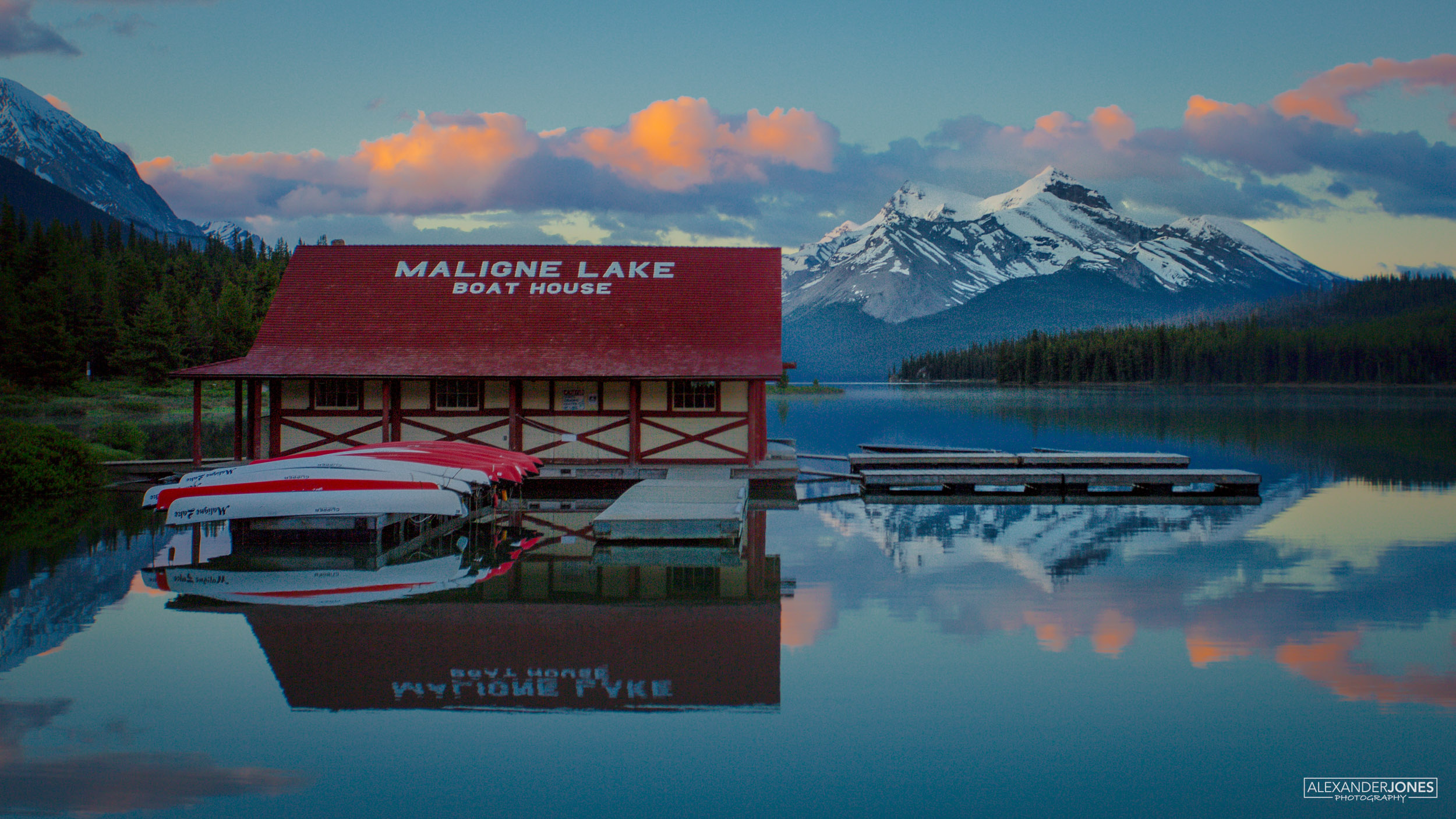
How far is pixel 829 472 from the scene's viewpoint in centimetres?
2603

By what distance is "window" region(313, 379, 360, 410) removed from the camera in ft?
74.0

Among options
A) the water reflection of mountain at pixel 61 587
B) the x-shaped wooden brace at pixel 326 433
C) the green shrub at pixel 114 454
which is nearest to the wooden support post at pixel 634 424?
the x-shaped wooden brace at pixel 326 433

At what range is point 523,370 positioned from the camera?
21609 millimetres

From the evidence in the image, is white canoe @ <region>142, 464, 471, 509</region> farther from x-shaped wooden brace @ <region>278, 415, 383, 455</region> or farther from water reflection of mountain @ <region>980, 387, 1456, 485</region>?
water reflection of mountain @ <region>980, 387, 1456, 485</region>

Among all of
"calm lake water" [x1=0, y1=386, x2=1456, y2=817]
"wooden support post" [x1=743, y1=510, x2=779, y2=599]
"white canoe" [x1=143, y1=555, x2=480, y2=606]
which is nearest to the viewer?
"calm lake water" [x1=0, y1=386, x2=1456, y2=817]

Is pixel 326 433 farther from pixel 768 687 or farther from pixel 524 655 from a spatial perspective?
pixel 768 687

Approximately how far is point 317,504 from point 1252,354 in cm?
12116

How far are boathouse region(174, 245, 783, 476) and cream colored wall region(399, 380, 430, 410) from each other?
0.10 ft

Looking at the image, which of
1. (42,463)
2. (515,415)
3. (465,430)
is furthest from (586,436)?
(42,463)

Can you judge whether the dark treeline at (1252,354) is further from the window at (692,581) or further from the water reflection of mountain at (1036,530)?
the window at (692,581)

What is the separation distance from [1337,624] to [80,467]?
Answer: 72.8 ft

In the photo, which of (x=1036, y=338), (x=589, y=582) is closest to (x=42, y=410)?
(x=589, y=582)

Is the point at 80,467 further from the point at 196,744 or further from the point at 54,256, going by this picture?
the point at 54,256

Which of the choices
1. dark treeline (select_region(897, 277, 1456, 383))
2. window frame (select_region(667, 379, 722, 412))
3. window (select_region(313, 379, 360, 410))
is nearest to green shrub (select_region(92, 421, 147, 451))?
window (select_region(313, 379, 360, 410))
